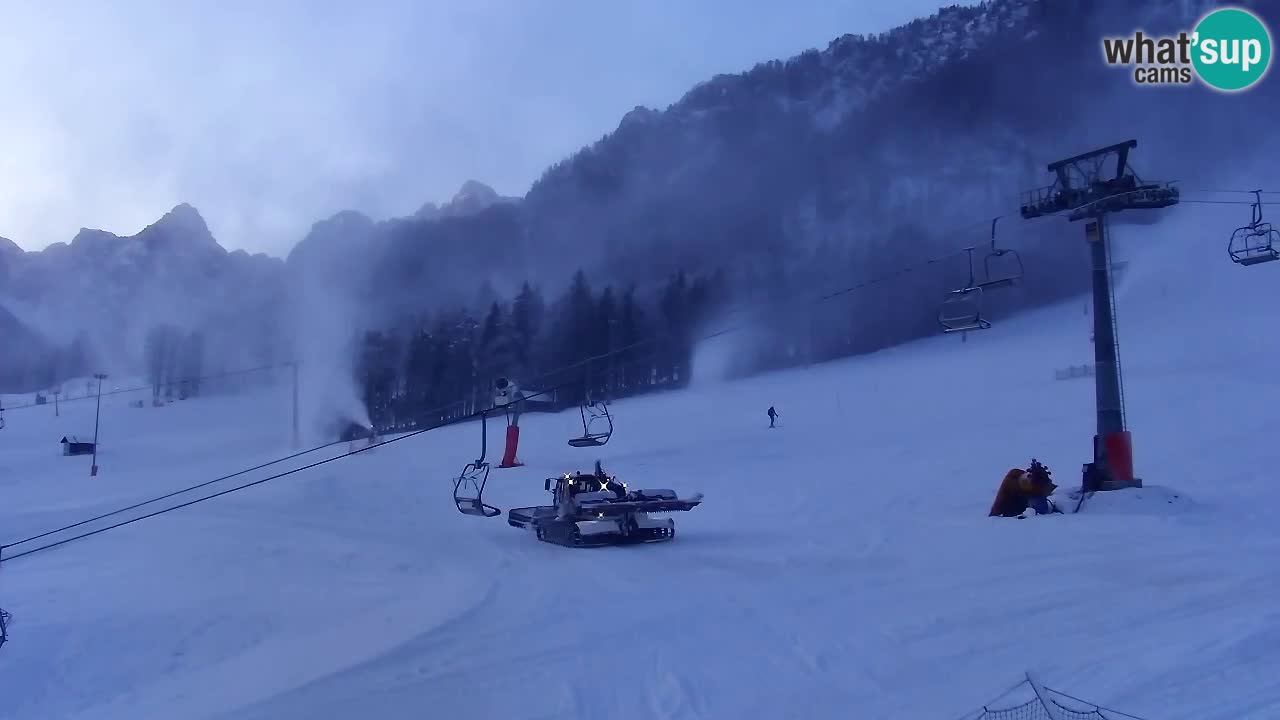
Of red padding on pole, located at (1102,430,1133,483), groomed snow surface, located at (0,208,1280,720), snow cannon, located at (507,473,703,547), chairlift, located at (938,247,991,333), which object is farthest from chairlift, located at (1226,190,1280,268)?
snow cannon, located at (507,473,703,547)

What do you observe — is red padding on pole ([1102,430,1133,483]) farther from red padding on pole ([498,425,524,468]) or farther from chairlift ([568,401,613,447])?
red padding on pole ([498,425,524,468])

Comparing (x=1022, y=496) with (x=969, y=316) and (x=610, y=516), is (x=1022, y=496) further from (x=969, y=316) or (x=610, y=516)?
(x=610, y=516)

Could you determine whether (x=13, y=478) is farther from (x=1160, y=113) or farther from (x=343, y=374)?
(x=1160, y=113)

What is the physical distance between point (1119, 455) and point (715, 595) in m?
10.9

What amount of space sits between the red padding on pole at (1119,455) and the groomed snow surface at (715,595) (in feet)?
3.30

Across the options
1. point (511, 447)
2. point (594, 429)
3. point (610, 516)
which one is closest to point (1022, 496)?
point (610, 516)

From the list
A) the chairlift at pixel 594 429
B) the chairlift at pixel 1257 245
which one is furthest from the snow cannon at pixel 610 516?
the chairlift at pixel 1257 245

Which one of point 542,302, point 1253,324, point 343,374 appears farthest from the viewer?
point 542,302

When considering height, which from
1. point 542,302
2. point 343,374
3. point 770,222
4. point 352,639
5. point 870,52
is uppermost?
point 870,52

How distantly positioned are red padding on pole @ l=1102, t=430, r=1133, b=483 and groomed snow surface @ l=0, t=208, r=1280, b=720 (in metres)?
1.00

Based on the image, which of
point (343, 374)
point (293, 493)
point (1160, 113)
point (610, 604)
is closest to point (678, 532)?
point (610, 604)

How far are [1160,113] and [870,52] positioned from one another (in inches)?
1056

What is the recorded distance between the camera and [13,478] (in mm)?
39875

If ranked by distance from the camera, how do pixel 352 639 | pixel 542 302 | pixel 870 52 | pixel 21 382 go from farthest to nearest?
pixel 870 52 < pixel 21 382 < pixel 542 302 < pixel 352 639
